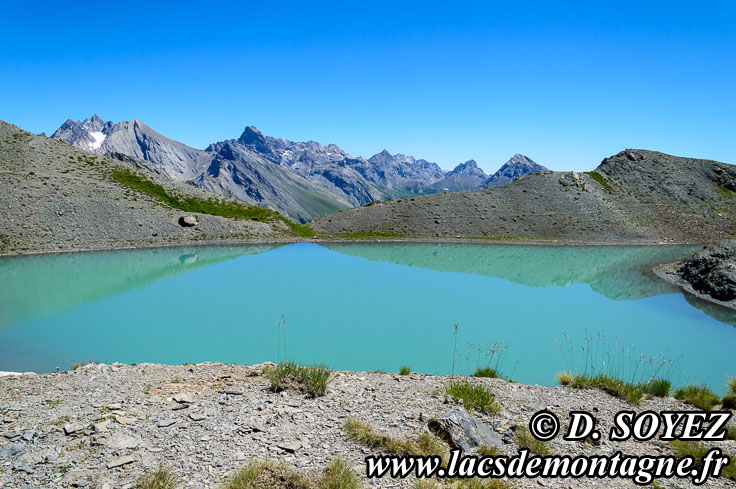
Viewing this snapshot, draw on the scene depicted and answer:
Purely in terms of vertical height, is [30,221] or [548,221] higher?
[548,221]

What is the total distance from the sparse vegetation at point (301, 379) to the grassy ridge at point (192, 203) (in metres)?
63.2

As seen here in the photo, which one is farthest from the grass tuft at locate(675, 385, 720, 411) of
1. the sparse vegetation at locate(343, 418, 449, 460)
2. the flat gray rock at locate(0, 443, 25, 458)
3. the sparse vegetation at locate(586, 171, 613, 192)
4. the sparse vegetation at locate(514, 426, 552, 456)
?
the sparse vegetation at locate(586, 171, 613, 192)

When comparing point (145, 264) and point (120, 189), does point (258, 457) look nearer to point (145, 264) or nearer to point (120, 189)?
point (145, 264)

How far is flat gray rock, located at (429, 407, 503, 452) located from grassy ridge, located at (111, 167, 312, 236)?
216 feet

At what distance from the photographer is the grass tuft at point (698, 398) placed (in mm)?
10125

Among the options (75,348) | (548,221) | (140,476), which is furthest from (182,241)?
(548,221)

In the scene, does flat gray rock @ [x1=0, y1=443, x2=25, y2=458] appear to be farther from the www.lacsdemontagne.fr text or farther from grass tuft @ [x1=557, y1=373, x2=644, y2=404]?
grass tuft @ [x1=557, y1=373, x2=644, y2=404]

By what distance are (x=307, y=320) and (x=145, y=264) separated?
29700 mm

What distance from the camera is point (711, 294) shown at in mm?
30375

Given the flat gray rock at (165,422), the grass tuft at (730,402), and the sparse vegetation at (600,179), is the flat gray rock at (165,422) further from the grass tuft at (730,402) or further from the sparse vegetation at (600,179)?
the sparse vegetation at (600,179)

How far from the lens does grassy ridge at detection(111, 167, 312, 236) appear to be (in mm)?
70062

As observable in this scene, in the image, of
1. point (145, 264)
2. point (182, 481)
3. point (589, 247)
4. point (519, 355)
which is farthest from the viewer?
point (589, 247)

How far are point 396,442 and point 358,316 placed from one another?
16.2m

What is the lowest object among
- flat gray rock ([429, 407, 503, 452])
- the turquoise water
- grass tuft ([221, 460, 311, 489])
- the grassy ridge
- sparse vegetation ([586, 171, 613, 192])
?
the turquoise water
